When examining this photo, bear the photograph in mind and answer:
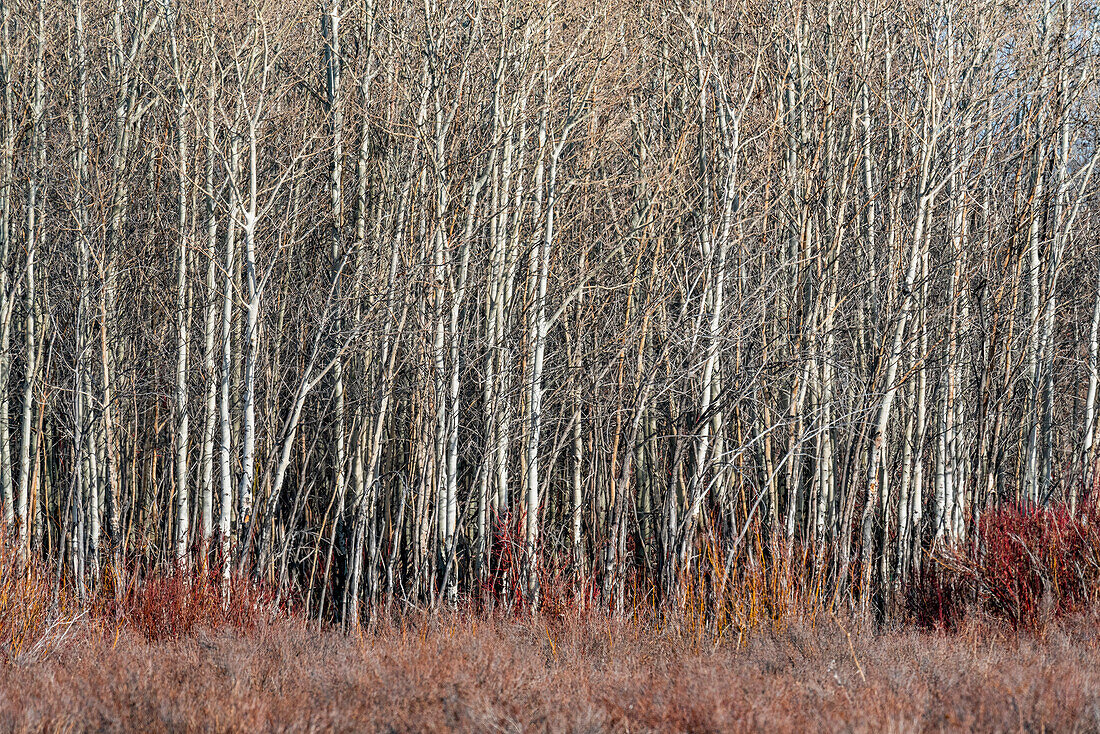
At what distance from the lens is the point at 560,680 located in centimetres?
500

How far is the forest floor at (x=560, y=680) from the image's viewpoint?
4223 millimetres

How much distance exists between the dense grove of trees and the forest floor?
93 centimetres

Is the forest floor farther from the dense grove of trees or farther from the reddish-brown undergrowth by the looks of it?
the dense grove of trees

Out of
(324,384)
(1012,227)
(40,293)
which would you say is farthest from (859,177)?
(40,293)

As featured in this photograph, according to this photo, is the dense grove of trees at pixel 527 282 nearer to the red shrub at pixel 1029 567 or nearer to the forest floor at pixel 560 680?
the red shrub at pixel 1029 567

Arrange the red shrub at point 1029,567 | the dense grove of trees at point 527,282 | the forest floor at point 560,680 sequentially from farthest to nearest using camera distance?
the dense grove of trees at point 527,282
the red shrub at point 1029,567
the forest floor at point 560,680

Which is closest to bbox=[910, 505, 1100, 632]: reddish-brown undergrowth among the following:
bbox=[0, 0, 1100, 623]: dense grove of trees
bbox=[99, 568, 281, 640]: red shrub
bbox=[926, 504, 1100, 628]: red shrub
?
bbox=[926, 504, 1100, 628]: red shrub

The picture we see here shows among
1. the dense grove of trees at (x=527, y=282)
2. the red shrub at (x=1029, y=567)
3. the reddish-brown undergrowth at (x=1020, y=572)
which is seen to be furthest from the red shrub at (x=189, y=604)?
the red shrub at (x=1029, y=567)

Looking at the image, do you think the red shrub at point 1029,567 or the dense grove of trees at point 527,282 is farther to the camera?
the dense grove of trees at point 527,282

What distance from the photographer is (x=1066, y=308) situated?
10133 millimetres

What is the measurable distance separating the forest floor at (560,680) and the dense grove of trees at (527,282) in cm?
93

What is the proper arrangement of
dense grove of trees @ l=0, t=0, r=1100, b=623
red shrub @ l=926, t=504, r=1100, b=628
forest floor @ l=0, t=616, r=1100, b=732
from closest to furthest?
forest floor @ l=0, t=616, r=1100, b=732
red shrub @ l=926, t=504, r=1100, b=628
dense grove of trees @ l=0, t=0, r=1100, b=623

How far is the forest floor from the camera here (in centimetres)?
422

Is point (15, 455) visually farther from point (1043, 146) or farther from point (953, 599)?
point (1043, 146)
